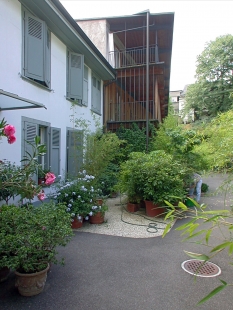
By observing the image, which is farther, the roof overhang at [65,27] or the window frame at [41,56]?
the roof overhang at [65,27]

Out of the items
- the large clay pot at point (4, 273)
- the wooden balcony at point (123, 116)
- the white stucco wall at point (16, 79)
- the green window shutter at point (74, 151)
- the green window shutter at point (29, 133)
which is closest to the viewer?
the large clay pot at point (4, 273)

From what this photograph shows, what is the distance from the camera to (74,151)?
7543 millimetres

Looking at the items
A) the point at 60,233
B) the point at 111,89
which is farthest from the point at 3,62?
the point at 111,89

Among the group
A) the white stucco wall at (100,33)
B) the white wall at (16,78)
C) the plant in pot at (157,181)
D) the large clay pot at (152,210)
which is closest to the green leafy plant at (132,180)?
the plant in pot at (157,181)

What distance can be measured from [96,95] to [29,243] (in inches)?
325

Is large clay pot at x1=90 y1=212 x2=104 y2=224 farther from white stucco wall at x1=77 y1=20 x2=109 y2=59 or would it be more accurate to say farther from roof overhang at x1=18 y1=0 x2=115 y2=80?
white stucco wall at x1=77 y1=20 x2=109 y2=59

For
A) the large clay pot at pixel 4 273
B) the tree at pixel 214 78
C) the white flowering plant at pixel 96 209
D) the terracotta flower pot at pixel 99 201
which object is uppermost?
the tree at pixel 214 78

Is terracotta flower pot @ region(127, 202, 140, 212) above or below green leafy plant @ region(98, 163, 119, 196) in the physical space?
below

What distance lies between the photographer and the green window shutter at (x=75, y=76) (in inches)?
299

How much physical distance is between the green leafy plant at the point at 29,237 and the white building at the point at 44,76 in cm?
218

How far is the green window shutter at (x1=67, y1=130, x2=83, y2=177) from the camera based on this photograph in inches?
291

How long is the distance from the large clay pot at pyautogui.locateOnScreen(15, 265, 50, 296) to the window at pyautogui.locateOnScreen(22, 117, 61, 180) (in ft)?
11.0

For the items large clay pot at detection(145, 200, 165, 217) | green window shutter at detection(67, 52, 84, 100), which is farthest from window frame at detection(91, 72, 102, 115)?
large clay pot at detection(145, 200, 165, 217)

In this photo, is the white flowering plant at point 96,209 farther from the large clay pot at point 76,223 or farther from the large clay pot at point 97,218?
the large clay pot at point 76,223
